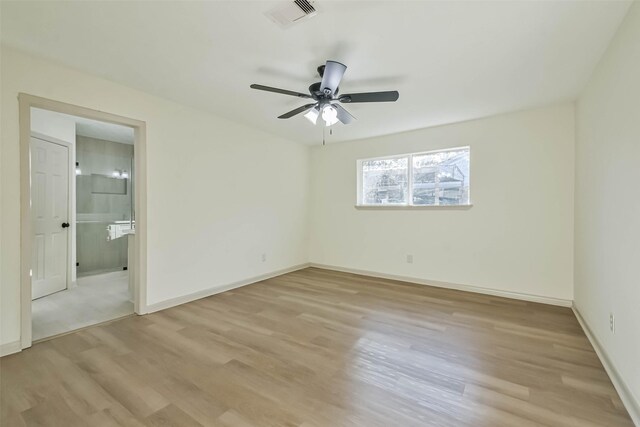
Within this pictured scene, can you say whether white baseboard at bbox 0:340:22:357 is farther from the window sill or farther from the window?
the window

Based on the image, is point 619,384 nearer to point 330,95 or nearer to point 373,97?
point 373,97

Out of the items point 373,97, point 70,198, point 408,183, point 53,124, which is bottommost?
point 70,198

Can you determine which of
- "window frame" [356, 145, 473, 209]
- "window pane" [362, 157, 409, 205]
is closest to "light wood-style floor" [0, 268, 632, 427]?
"window frame" [356, 145, 473, 209]

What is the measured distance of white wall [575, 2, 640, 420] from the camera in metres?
1.64

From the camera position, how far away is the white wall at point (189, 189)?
2256 millimetres

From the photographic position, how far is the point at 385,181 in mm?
4844

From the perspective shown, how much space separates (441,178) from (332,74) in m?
2.83

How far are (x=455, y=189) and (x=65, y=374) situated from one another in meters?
4.69

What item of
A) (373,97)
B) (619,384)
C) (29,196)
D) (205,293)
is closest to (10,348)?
(29,196)

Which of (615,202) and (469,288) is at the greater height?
(615,202)

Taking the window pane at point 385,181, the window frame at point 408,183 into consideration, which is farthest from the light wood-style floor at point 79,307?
the window pane at point 385,181

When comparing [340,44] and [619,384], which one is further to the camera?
[340,44]

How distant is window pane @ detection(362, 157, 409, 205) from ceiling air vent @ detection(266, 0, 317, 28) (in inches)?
127

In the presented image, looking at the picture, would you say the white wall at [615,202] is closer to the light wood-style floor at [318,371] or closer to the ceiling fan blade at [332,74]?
the light wood-style floor at [318,371]
